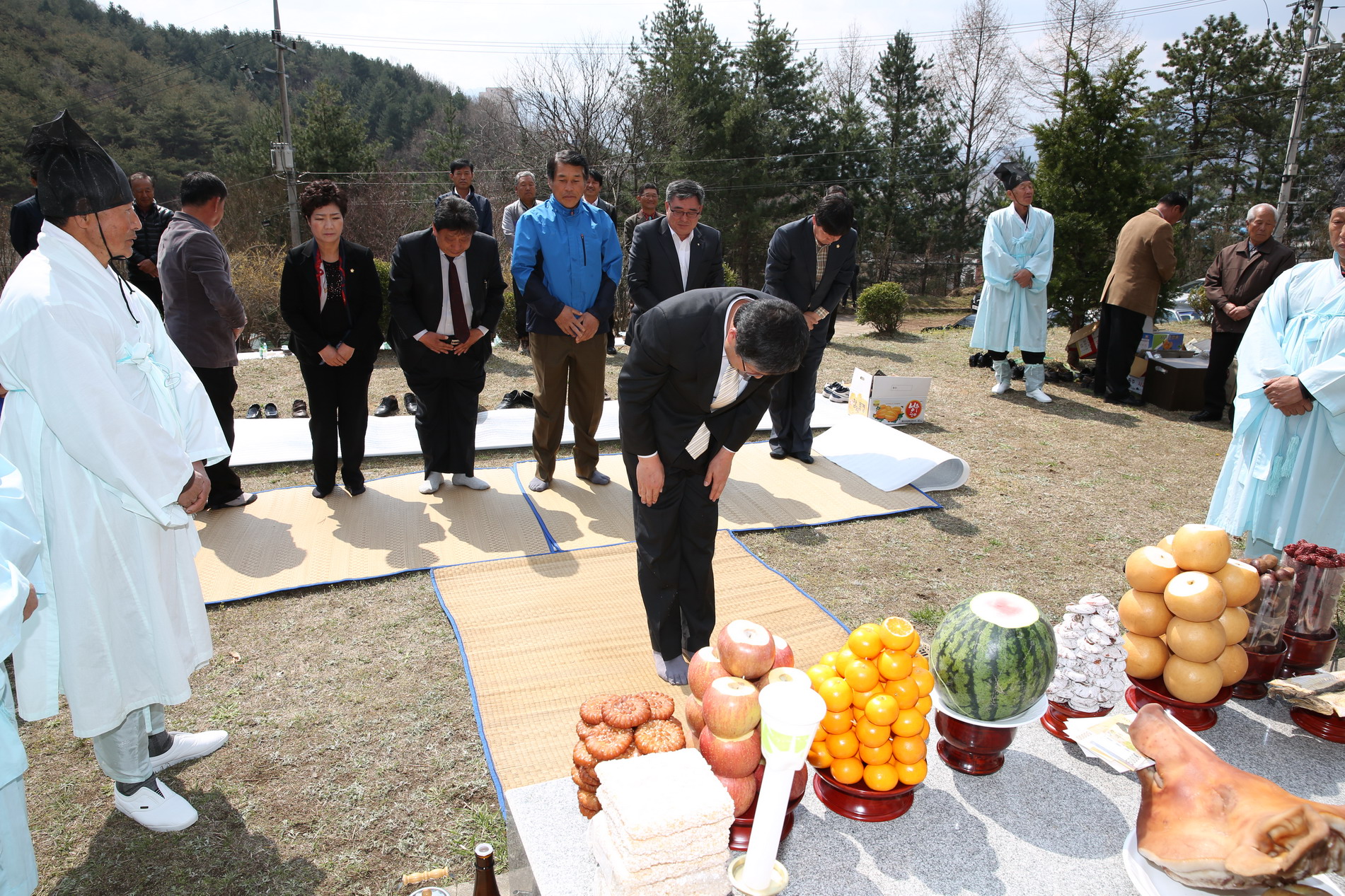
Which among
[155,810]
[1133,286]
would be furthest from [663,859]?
[1133,286]

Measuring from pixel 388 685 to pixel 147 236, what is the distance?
470 centimetres

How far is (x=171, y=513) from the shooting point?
84.7 inches

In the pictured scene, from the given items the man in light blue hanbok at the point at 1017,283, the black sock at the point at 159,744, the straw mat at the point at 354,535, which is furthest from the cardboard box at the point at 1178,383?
the black sock at the point at 159,744

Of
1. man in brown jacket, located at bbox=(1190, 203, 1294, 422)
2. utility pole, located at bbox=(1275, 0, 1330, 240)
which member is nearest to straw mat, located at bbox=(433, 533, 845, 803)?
man in brown jacket, located at bbox=(1190, 203, 1294, 422)

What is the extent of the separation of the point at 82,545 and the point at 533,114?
24319 millimetres

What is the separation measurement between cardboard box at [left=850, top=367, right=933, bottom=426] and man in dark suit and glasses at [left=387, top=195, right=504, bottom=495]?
3.27 meters

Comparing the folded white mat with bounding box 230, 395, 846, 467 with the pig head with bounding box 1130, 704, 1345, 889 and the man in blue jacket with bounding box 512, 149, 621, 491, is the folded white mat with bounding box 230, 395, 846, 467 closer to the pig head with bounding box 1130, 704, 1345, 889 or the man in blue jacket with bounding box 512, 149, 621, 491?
the man in blue jacket with bounding box 512, 149, 621, 491

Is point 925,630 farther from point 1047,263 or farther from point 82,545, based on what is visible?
point 1047,263

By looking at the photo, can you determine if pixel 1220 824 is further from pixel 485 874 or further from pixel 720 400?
pixel 720 400

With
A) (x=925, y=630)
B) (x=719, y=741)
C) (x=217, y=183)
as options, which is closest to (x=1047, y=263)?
(x=925, y=630)

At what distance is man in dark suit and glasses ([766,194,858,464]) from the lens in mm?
5270

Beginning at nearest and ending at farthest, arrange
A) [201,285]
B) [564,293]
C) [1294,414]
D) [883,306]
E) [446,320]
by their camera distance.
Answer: [1294,414], [201,285], [446,320], [564,293], [883,306]

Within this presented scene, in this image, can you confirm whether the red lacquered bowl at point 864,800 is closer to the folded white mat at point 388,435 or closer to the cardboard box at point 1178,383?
the folded white mat at point 388,435

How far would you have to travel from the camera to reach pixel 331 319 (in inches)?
176
